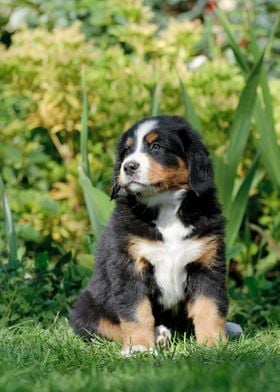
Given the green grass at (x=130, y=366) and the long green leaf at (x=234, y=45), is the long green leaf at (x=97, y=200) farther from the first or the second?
the long green leaf at (x=234, y=45)

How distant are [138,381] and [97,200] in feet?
9.21

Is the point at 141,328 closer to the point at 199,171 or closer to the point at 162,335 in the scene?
the point at 162,335

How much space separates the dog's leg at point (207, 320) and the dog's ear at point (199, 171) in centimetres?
59

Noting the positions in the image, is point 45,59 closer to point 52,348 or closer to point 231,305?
point 231,305

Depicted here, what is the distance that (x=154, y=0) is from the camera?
9.93 meters

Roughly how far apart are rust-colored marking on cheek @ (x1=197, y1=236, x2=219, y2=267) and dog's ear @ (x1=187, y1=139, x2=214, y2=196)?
27 centimetres

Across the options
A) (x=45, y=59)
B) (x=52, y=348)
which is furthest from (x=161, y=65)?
(x=52, y=348)

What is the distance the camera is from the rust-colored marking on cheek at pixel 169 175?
4.75 meters

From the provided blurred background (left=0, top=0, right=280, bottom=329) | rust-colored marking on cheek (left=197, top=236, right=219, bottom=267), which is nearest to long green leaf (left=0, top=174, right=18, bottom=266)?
blurred background (left=0, top=0, right=280, bottom=329)

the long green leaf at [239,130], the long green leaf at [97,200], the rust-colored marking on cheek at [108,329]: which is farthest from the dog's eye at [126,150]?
the long green leaf at [239,130]

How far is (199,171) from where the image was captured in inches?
192

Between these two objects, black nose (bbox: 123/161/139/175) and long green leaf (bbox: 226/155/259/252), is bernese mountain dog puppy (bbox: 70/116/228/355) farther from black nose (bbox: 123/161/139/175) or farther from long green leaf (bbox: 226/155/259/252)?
long green leaf (bbox: 226/155/259/252)

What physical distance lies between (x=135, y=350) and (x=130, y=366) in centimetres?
80

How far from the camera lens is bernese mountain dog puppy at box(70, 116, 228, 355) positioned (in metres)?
4.73
